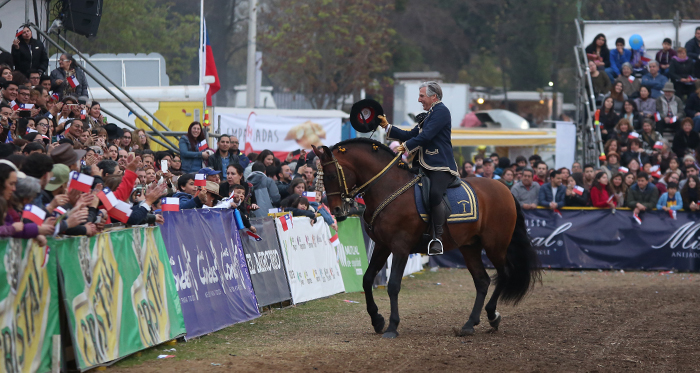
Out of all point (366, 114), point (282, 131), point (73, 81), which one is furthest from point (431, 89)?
point (282, 131)

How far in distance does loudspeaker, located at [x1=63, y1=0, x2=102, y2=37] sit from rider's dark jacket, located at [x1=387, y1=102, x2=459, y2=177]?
31.2ft

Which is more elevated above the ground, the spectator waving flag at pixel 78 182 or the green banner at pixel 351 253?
the spectator waving flag at pixel 78 182

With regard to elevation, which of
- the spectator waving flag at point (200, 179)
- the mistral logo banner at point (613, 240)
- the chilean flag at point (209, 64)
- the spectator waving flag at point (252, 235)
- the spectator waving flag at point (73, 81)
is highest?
the chilean flag at point (209, 64)

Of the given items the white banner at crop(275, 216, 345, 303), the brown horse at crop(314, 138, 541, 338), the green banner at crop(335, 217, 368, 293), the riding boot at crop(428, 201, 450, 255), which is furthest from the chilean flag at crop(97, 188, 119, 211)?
the green banner at crop(335, 217, 368, 293)

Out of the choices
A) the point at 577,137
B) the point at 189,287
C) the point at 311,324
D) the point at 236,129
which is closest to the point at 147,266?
the point at 189,287

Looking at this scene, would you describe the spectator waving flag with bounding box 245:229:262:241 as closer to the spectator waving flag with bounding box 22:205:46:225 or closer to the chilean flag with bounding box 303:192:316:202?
the chilean flag with bounding box 303:192:316:202

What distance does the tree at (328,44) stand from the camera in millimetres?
42469

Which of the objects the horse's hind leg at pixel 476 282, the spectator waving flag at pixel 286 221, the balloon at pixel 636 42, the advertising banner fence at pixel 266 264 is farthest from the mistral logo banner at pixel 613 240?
the horse's hind leg at pixel 476 282

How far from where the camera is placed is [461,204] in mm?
9969

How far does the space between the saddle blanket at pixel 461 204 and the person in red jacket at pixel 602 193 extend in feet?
34.4

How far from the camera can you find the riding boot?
9.65 metres

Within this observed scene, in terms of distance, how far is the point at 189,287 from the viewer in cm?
905

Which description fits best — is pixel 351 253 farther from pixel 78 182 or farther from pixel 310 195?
pixel 78 182

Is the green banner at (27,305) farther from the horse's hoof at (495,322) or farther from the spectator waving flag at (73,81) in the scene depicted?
the spectator waving flag at (73,81)
